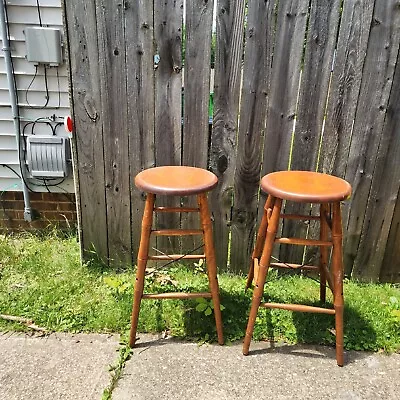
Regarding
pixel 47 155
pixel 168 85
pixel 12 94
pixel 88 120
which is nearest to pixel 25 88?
pixel 12 94

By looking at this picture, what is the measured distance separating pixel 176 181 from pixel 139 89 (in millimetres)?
768

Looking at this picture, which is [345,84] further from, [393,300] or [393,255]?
[393,300]

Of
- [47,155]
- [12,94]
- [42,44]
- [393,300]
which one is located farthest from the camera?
[47,155]

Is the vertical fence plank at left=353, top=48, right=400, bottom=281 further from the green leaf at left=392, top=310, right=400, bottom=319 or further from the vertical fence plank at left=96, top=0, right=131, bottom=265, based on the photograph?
the vertical fence plank at left=96, top=0, right=131, bottom=265

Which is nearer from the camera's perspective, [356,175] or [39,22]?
[356,175]

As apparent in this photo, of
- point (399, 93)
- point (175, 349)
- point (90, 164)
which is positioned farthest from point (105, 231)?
point (399, 93)

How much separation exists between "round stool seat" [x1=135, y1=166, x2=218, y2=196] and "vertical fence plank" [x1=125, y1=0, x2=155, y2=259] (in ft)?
1.20

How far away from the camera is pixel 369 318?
2383 millimetres

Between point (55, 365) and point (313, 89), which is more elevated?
point (313, 89)

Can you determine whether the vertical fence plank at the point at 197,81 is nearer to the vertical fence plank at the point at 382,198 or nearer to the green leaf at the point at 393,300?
the vertical fence plank at the point at 382,198

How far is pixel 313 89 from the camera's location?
2.35 metres

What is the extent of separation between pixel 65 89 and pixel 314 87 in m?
1.97

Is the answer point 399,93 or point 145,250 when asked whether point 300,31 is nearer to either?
point 399,93

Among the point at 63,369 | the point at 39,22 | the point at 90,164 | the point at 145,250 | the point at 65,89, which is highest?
the point at 39,22
